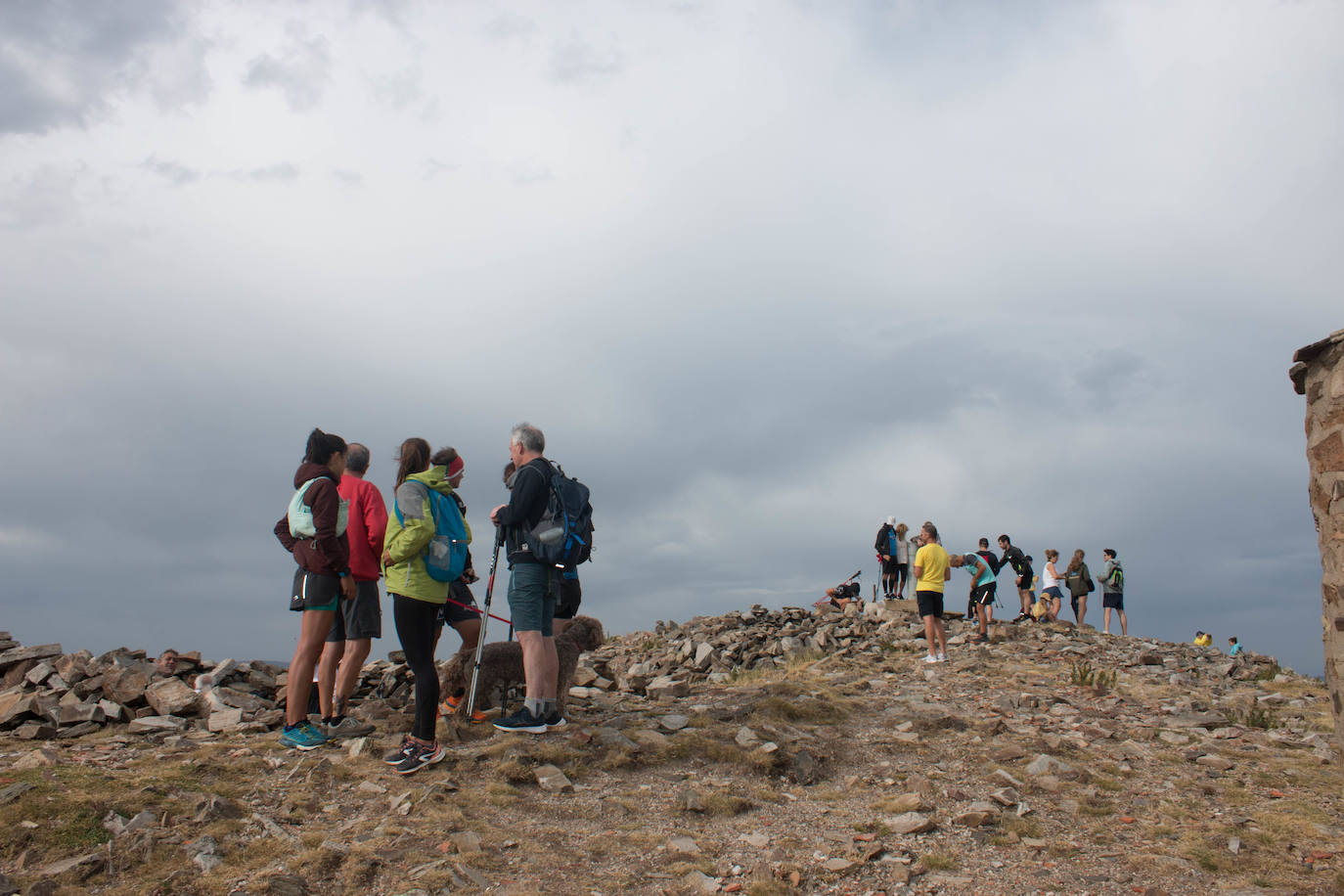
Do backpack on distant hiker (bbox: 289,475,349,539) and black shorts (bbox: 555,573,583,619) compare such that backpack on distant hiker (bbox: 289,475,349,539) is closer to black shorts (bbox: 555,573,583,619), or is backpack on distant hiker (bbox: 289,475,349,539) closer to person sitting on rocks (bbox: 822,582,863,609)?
black shorts (bbox: 555,573,583,619)

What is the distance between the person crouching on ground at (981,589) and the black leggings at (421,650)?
41.5 ft

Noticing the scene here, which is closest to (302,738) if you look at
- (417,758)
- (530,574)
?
(417,758)

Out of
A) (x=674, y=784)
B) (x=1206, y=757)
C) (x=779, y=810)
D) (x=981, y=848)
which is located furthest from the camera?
(x=1206, y=757)

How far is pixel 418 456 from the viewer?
6.82m

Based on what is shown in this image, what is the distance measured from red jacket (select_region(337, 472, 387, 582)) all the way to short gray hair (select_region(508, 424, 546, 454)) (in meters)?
1.41

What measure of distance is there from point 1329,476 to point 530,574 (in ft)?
19.6

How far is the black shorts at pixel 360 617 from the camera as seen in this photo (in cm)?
693

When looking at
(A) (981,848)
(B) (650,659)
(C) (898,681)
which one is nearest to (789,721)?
(A) (981,848)

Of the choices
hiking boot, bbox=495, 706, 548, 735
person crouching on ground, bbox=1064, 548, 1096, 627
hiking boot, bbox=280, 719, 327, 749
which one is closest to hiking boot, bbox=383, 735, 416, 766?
hiking boot, bbox=280, 719, 327, 749

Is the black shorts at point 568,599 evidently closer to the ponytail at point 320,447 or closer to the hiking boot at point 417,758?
the hiking boot at point 417,758

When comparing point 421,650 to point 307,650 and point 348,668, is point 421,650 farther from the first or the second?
point 348,668

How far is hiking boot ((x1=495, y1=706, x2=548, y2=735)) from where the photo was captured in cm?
706

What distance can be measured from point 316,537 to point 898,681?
871 centimetres

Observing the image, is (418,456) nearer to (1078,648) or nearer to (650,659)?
(650,659)
